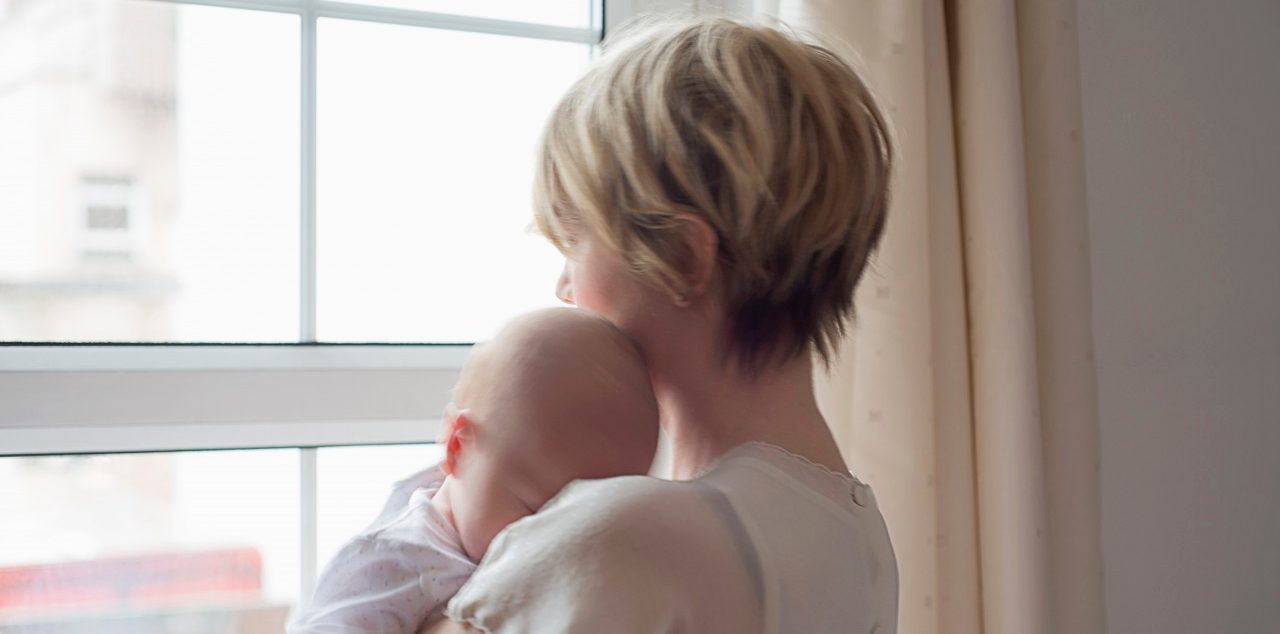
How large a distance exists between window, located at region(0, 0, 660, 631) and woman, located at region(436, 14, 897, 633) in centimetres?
62

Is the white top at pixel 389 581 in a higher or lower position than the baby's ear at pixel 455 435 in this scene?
lower

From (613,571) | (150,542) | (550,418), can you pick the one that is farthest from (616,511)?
(150,542)

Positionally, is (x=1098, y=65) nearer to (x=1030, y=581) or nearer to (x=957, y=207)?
(x=957, y=207)

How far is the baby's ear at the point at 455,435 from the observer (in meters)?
0.83

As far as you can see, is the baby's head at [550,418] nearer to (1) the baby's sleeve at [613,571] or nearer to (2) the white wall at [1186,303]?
(1) the baby's sleeve at [613,571]

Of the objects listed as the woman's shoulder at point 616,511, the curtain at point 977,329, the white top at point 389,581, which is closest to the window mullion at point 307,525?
the white top at point 389,581

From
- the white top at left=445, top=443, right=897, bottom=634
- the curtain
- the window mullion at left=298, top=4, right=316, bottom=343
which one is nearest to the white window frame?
the window mullion at left=298, top=4, right=316, bottom=343

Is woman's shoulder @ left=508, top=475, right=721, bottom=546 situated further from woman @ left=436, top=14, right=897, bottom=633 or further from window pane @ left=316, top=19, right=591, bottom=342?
window pane @ left=316, top=19, right=591, bottom=342

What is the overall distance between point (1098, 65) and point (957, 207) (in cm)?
53

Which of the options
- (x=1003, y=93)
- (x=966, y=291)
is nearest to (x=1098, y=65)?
(x=1003, y=93)

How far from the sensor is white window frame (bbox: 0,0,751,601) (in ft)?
3.82

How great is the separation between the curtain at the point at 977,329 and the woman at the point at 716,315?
1.56 feet

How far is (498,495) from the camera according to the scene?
2.62 feet

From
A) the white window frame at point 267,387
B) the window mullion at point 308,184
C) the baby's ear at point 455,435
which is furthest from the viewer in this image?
the window mullion at point 308,184
